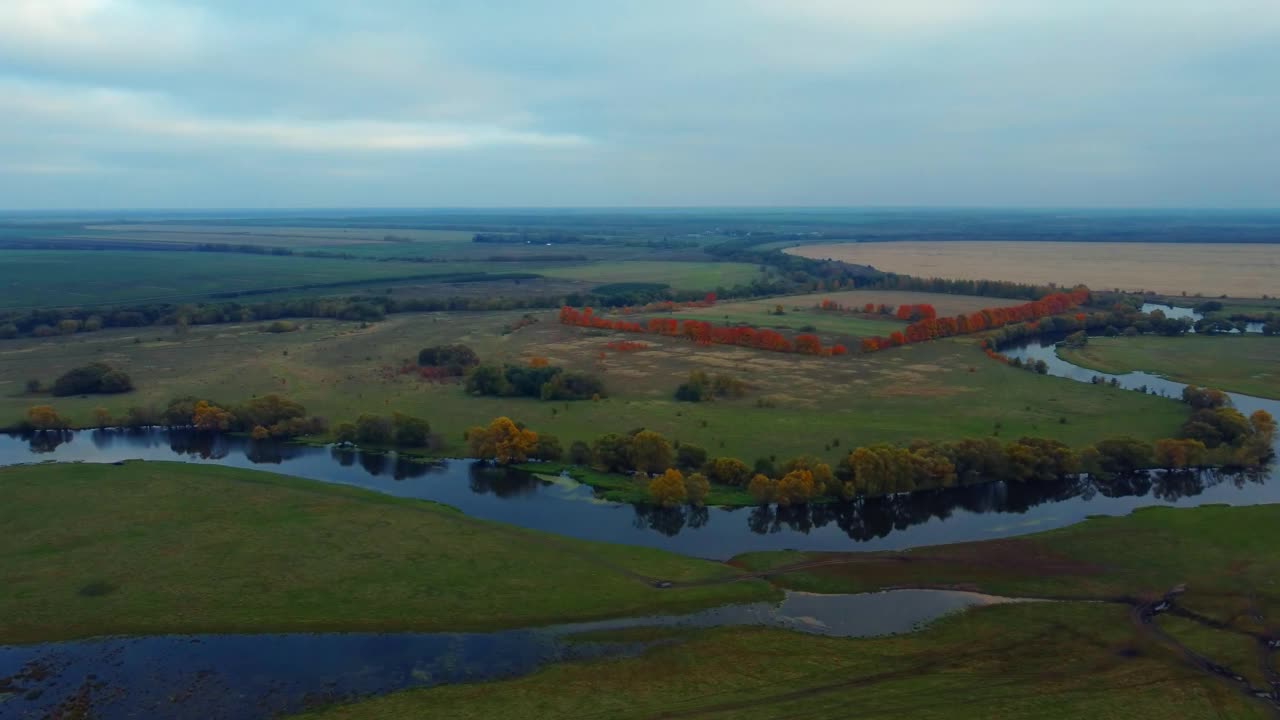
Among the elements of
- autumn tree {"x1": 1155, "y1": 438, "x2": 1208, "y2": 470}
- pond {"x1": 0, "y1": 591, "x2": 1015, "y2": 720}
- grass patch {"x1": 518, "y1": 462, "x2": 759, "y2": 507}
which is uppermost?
autumn tree {"x1": 1155, "y1": 438, "x2": 1208, "y2": 470}

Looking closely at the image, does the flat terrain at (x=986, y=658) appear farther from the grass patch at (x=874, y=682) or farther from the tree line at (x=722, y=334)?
the tree line at (x=722, y=334)

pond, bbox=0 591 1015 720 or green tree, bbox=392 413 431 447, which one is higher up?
green tree, bbox=392 413 431 447

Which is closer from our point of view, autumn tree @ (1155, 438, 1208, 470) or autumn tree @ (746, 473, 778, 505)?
autumn tree @ (746, 473, 778, 505)

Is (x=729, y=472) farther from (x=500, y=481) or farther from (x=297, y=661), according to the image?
(x=297, y=661)

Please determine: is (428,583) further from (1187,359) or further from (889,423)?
(1187,359)

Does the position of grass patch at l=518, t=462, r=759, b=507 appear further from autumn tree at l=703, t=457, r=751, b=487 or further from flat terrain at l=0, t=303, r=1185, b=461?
flat terrain at l=0, t=303, r=1185, b=461

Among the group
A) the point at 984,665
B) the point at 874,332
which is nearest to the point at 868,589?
the point at 984,665

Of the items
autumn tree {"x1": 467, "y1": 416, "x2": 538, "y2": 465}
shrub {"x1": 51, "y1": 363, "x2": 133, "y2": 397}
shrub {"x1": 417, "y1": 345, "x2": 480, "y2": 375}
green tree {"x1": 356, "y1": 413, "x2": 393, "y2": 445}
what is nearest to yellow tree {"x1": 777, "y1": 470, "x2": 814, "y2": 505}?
autumn tree {"x1": 467, "y1": 416, "x2": 538, "y2": 465}

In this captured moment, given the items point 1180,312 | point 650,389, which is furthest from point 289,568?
point 1180,312
